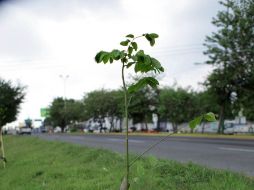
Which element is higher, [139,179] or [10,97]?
[10,97]

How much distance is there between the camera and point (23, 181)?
35.7ft

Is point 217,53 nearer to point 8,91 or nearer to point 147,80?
point 8,91

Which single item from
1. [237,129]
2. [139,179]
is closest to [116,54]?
[139,179]

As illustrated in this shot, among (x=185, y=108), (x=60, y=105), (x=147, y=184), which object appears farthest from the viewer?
(x=60, y=105)

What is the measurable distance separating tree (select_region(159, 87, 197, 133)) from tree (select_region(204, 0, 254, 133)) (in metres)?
14.2

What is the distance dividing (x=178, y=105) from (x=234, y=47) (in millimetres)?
17498

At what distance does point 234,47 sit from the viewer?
3284 cm

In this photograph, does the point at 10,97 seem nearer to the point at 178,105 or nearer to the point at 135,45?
the point at 178,105

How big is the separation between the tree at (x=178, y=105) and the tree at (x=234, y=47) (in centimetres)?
1424

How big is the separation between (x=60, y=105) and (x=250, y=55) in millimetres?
83961

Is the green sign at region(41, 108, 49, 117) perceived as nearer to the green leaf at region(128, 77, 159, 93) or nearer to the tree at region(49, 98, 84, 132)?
the tree at region(49, 98, 84, 132)

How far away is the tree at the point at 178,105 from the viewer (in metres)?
49.3

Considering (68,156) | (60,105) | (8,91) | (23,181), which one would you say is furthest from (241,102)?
(60,105)

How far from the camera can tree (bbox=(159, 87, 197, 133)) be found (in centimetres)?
4928
